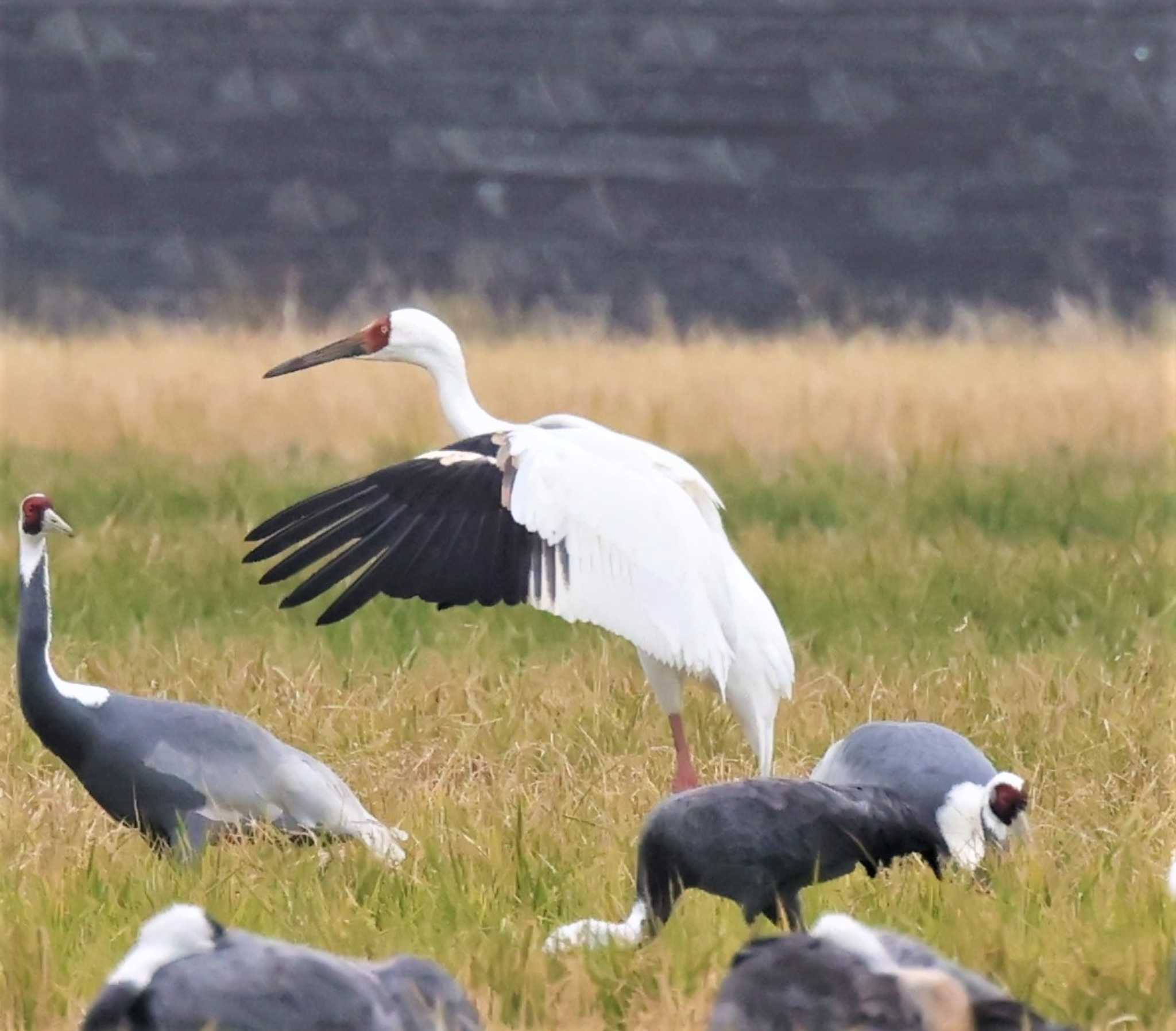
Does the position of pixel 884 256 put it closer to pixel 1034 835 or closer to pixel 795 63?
pixel 795 63

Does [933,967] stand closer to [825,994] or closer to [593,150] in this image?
[825,994]

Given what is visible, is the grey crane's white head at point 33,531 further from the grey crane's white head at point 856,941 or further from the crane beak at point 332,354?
the grey crane's white head at point 856,941

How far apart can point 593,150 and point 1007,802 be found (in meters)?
10.9

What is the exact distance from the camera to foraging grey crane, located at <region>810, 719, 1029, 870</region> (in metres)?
4.64

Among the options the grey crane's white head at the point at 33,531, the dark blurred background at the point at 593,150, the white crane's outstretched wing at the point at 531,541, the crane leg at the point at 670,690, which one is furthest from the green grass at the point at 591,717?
the dark blurred background at the point at 593,150

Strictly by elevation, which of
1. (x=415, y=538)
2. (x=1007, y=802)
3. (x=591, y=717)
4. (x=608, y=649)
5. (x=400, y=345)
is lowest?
(x=608, y=649)

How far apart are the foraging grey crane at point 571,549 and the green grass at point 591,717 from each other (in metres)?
0.26

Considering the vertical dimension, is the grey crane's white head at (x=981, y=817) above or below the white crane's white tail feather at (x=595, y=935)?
below

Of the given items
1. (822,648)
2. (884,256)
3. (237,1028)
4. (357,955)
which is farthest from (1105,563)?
(884,256)

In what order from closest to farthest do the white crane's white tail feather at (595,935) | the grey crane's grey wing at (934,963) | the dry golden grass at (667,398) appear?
the grey crane's grey wing at (934,963) < the white crane's white tail feather at (595,935) < the dry golden grass at (667,398)

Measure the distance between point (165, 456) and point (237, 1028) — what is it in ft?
21.3

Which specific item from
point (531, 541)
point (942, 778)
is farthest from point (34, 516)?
point (942, 778)

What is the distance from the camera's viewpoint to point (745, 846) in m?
4.11

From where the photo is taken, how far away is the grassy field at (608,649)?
4.04 m
